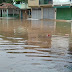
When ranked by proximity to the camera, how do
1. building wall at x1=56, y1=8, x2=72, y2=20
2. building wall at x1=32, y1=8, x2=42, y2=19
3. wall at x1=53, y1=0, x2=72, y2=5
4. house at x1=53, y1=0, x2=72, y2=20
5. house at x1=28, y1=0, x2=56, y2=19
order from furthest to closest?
building wall at x1=32, y1=8, x2=42, y2=19, house at x1=28, y1=0, x2=56, y2=19, building wall at x1=56, y1=8, x2=72, y2=20, house at x1=53, y1=0, x2=72, y2=20, wall at x1=53, y1=0, x2=72, y2=5

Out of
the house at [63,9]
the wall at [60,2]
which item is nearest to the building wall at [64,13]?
the house at [63,9]

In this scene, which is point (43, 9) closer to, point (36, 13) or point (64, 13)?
point (36, 13)

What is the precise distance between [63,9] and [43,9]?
6.09m

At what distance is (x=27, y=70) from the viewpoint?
5.63 m

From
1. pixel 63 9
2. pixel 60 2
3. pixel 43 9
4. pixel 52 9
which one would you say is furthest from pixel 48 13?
pixel 60 2

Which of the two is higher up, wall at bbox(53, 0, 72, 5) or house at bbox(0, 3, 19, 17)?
wall at bbox(53, 0, 72, 5)

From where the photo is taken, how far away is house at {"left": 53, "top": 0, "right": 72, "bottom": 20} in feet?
126

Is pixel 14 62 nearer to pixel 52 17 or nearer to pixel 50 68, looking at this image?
pixel 50 68

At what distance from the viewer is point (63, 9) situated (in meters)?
→ 41.2

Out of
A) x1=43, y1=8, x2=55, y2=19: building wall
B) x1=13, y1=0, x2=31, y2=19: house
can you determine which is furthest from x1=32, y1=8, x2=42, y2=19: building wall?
x1=13, y1=0, x2=31, y2=19: house

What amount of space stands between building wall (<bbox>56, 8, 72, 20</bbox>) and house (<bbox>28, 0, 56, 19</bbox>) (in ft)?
4.39

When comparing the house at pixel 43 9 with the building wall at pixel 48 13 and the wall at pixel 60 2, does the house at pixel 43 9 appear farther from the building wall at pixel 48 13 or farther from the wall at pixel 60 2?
the wall at pixel 60 2

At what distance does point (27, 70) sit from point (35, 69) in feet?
0.78

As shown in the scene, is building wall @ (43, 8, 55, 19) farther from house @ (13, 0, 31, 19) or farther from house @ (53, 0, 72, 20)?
house @ (13, 0, 31, 19)
